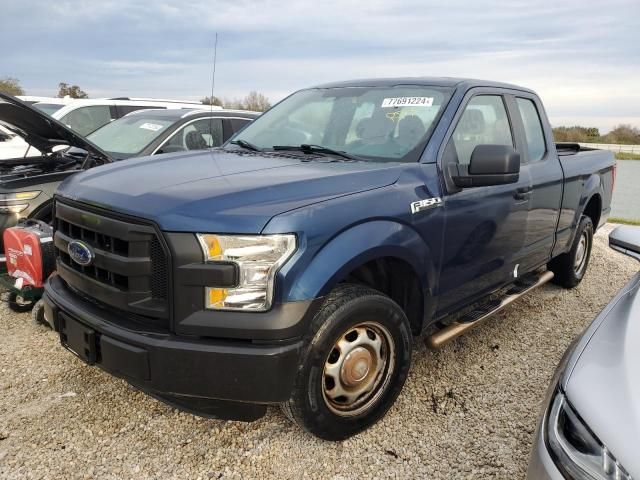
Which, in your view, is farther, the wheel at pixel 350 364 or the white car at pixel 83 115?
the white car at pixel 83 115

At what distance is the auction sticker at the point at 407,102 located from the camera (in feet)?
10.3

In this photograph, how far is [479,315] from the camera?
3357mm

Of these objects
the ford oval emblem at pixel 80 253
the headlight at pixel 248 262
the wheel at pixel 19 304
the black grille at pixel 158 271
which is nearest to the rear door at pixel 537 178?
the headlight at pixel 248 262

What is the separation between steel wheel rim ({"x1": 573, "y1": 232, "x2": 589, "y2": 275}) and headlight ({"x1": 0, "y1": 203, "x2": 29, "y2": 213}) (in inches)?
196

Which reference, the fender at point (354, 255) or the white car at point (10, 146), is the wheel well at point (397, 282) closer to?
the fender at point (354, 255)

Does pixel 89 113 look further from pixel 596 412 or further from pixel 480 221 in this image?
pixel 596 412

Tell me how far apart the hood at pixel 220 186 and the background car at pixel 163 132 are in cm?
272

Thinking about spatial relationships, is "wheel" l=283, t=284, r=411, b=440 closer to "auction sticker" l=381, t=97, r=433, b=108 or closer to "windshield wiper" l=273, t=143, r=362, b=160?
"windshield wiper" l=273, t=143, r=362, b=160

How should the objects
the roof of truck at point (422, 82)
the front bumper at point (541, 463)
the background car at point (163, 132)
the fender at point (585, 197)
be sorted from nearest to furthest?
the front bumper at point (541, 463) < the roof of truck at point (422, 82) < the fender at point (585, 197) < the background car at point (163, 132)

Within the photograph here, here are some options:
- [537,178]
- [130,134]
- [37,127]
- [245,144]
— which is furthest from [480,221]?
[130,134]

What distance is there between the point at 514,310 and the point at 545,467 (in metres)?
3.17

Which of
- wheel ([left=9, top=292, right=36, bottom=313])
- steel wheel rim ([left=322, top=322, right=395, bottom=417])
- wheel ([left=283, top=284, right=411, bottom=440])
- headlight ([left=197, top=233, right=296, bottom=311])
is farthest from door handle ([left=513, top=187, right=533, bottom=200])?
wheel ([left=9, top=292, right=36, bottom=313])

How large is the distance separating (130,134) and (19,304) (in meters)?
2.58

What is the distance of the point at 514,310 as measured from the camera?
177 inches
